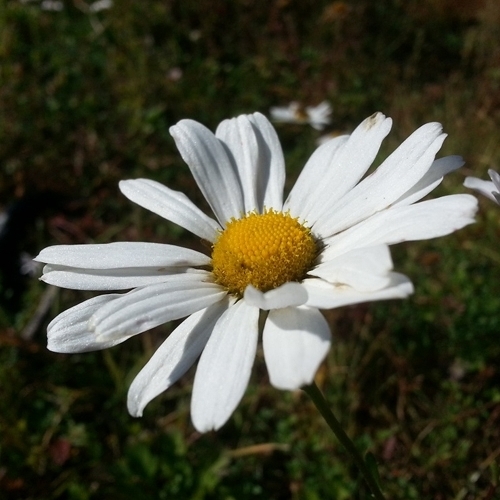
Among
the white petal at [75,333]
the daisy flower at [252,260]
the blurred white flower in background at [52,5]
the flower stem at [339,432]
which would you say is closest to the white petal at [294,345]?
the daisy flower at [252,260]

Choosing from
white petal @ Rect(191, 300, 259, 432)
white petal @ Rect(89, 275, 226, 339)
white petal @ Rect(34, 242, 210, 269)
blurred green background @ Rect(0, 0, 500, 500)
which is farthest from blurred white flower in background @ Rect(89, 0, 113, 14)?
white petal @ Rect(191, 300, 259, 432)

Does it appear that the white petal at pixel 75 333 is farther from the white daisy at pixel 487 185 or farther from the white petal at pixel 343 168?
the white daisy at pixel 487 185

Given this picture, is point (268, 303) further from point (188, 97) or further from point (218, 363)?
point (188, 97)

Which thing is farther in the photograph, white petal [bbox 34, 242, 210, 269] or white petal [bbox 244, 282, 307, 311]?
white petal [bbox 34, 242, 210, 269]

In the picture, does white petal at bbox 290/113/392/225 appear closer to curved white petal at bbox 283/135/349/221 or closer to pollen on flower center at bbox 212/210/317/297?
curved white petal at bbox 283/135/349/221

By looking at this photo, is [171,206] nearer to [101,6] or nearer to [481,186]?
[481,186]

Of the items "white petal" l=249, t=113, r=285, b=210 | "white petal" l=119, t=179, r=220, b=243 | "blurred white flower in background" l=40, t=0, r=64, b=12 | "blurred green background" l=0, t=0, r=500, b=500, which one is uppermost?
"white petal" l=249, t=113, r=285, b=210
